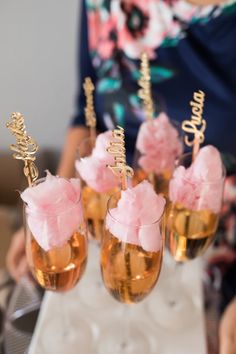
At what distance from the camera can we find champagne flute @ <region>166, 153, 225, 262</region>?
0.67 m

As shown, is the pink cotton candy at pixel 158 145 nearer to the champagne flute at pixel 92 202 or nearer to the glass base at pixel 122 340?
the champagne flute at pixel 92 202

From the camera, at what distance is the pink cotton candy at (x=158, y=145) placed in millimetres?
736

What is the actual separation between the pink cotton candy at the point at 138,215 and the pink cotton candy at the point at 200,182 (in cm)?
8

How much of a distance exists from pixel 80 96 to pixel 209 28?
0.34 m

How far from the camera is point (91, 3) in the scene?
41.9 inches

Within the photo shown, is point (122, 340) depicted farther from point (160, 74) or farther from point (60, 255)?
point (160, 74)

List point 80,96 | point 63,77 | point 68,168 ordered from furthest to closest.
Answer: point 63,77 → point 80,96 → point 68,168

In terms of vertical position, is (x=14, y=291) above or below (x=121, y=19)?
below

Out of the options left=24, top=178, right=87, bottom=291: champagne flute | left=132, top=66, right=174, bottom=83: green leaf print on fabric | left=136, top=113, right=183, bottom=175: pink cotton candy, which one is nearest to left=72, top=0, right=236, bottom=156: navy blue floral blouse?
left=132, top=66, right=174, bottom=83: green leaf print on fabric

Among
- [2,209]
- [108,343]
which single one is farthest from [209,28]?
[2,209]

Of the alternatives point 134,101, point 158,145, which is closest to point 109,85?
point 134,101

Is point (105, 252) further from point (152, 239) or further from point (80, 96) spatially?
point (80, 96)

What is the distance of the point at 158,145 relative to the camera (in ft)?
2.43

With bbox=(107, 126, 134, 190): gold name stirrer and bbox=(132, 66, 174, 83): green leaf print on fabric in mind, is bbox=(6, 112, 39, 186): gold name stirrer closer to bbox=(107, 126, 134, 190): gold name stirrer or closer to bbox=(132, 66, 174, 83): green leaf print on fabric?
bbox=(107, 126, 134, 190): gold name stirrer
